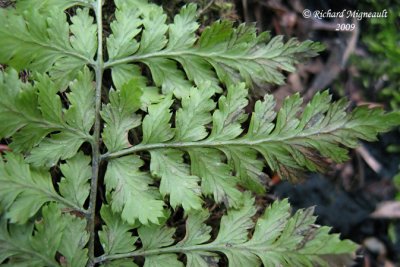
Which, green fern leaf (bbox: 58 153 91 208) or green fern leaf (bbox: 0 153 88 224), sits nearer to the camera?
green fern leaf (bbox: 0 153 88 224)

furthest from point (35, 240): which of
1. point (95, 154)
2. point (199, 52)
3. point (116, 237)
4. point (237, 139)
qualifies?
point (199, 52)

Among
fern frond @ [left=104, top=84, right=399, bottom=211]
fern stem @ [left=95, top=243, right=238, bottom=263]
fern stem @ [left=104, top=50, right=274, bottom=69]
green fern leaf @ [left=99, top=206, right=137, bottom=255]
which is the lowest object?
fern stem @ [left=95, top=243, right=238, bottom=263]

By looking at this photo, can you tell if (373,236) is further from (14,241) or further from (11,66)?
(11,66)

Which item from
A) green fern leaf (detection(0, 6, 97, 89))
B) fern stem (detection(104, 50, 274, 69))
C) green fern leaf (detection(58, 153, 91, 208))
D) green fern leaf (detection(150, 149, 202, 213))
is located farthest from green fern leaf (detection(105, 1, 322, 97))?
green fern leaf (detection(58, 153, 91, 208))

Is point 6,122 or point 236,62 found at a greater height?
point 236,62

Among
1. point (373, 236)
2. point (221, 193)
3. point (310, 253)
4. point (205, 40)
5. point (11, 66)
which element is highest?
point (205, 40)

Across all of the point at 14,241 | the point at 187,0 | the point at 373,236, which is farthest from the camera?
the point at 373,236

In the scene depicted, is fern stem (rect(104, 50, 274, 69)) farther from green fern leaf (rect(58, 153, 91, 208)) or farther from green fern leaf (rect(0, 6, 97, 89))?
green fern leaf (rect(58, 153, 91, 208))

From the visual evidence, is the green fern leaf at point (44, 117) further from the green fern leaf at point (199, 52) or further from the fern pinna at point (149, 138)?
the green fern leaf at point (199, 52)


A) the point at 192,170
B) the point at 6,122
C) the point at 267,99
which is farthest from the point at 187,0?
the point at 6,122
